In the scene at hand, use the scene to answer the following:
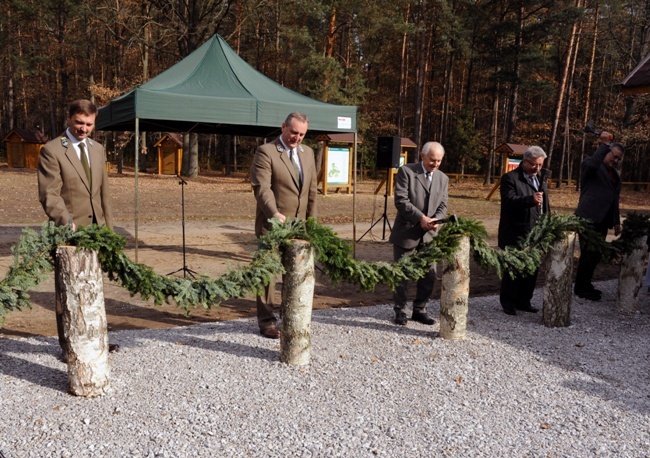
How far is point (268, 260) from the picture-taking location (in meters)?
4.35

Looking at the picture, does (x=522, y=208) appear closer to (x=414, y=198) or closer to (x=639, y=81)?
(x=414, y=198)

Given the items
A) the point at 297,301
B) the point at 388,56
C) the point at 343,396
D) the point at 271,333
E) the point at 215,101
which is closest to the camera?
the point at 343,396

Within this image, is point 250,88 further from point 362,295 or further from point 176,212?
point 176,212

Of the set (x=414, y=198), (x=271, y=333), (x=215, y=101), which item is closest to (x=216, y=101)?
(x=215, y=101)

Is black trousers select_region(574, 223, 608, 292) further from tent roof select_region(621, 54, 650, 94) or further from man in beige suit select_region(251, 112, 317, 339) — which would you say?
man in beige suit select_region(251, 112, 317, 339)

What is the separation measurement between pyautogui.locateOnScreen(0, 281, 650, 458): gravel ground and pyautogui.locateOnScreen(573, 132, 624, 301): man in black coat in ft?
→ 5.10

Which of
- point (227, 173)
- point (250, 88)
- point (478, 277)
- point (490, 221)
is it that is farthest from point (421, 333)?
point (227, 173)

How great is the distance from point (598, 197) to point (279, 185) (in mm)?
4232

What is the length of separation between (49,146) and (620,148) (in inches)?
245

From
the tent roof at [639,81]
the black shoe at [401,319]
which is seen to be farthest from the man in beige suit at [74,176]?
the tent roof at [639,81]

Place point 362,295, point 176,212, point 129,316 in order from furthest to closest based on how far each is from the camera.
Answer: point 176,212, point 362,295, point 129,316

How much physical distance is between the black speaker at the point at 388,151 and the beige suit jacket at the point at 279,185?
632 cm

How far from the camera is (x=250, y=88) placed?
8188 millimetres

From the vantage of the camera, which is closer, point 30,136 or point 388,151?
point 388,151
